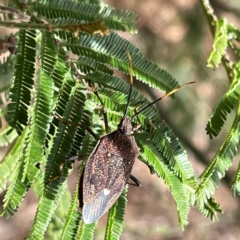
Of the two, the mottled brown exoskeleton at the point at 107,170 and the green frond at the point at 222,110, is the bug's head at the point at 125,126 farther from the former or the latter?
the green frond at the point at 222,110

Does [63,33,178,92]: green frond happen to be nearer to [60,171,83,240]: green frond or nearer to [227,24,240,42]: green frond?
[227,24,240,42]: green frond

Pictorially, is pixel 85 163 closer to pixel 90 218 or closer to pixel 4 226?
pixel 90 218

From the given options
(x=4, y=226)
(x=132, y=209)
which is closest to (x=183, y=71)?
(x=132, y=209)

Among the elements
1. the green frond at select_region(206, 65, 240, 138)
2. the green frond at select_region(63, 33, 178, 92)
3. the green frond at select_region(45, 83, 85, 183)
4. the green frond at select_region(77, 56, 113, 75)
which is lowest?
the green frond at select_region(45, 83, 85, 183)

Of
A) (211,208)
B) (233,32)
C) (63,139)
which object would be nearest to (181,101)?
(233,32)

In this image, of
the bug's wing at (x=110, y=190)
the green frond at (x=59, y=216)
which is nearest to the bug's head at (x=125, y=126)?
the bug's wing at (x=110, y=190)

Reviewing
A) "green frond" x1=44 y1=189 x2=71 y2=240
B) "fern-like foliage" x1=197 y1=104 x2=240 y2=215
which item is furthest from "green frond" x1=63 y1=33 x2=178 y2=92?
"green frond" x1=44 y1=189 x2=71 y2=240
